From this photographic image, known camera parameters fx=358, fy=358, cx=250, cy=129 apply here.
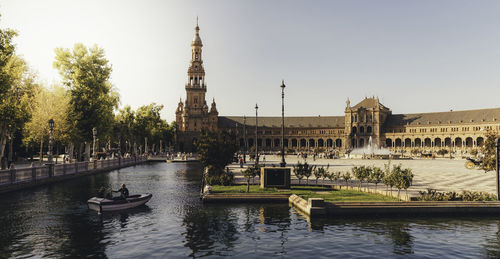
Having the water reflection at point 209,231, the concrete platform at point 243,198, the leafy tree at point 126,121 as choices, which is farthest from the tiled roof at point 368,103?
the water reflection at point 209,231

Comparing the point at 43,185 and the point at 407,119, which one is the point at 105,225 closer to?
the point at 43,185

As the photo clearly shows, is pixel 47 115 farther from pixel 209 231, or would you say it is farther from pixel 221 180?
pixel 209 231

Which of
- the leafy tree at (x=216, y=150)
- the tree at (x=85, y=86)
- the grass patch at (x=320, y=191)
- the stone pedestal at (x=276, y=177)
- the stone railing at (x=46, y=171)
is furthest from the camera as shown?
the tree at (x=85, y=86)

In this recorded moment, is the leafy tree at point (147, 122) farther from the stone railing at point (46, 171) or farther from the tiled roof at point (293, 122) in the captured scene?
the tiled roof at point (293, 122)

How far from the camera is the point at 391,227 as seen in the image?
16.9 metres

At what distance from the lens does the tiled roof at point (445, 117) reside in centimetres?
12862

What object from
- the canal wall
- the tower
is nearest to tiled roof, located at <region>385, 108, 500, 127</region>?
the tower

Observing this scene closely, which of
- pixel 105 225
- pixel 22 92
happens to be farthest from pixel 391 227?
pixel 22 92

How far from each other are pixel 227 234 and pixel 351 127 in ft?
477

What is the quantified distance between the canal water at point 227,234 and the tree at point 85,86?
28.7 meters

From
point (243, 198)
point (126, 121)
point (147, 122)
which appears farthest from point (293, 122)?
point (243, 198)

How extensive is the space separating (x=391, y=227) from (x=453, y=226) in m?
3.01

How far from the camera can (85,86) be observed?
49.0 m

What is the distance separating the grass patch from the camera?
72.1ft
